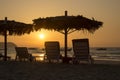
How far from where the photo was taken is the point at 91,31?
14.2 m

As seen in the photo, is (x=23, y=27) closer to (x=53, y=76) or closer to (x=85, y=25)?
(x=85, y=25)

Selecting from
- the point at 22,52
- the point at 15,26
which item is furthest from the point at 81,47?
the point at 15,26

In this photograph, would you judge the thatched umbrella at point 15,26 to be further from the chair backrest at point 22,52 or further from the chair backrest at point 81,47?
the chair backrest at point 81,47

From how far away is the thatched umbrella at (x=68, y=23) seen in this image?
44.8 ft

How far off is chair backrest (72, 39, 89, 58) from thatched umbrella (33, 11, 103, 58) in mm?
1462

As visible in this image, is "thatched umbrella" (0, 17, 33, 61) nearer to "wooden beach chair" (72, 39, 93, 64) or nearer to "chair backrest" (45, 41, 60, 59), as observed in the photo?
A: "chair backrest" (45, 41, 60, 59)

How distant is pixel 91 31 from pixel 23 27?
354 cm

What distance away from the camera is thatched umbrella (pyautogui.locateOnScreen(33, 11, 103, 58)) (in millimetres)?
13664

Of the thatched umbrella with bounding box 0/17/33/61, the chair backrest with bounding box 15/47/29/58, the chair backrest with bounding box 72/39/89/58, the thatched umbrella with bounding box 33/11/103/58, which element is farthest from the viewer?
the thatched umbrella with bounding box 0/17/33/61

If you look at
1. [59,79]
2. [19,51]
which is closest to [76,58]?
[19,51]

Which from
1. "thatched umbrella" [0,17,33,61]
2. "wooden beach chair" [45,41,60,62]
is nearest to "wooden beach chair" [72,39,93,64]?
"wooden beach chair" [45,41,60,62]

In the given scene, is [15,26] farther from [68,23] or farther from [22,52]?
[68,23]

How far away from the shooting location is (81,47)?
12.4m

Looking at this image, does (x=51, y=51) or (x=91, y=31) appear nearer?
(x=51, y=51)
